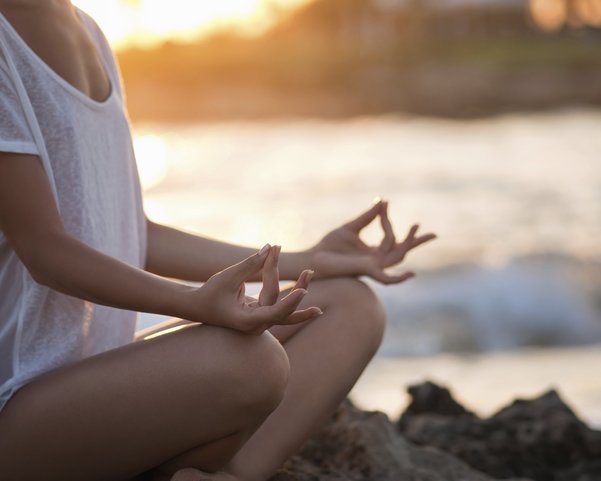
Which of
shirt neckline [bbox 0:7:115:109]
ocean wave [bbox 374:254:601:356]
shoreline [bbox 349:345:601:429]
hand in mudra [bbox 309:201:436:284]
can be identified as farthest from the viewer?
ocean wave [bbox 374:254:601:356]

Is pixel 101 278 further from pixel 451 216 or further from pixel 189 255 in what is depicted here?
pixel 451 216

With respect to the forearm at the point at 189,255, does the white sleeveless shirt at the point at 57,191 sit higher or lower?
higher

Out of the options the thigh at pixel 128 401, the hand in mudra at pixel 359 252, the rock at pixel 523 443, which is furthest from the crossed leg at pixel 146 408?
the rock at pixel 523 443

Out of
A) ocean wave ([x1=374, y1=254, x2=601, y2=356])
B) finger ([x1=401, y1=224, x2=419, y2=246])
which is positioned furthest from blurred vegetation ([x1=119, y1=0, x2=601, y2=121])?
finger ([x1=401, y1=224, x2=419, y2=246])

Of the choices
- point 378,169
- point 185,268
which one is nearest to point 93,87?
point 185,268

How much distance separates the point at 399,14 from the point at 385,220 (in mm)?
50972

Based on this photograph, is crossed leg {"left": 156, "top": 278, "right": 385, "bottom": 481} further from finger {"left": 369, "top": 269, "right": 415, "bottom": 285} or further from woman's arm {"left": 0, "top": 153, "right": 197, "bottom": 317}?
woman's arm {"left": 0, "top": 153, "right": 197, "bottom": 317}

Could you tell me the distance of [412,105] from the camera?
124ft

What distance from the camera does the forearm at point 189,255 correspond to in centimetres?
211

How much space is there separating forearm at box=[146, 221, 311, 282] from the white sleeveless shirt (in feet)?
0.95

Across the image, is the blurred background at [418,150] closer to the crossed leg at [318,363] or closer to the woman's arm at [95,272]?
the woman's arm at [95,272]

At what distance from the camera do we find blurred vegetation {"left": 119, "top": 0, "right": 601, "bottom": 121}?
124 feet

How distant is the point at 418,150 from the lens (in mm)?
19344

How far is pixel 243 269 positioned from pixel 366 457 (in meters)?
0.89
